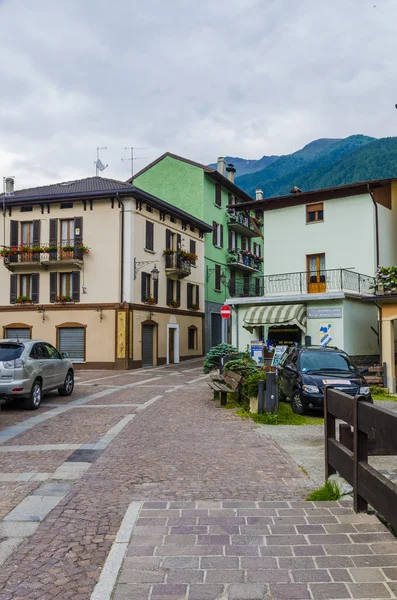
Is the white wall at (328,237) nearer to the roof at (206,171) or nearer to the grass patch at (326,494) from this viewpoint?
the roof at (206,171)

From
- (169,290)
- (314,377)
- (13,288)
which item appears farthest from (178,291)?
(314,377)

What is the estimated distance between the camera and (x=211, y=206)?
4234 cm

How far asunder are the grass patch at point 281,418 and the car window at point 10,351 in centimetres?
532

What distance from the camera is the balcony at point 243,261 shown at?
4538 cm

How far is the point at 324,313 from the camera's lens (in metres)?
23.7

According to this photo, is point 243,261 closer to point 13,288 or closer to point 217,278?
point 217,278

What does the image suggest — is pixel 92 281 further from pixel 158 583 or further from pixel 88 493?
pixel 158 583

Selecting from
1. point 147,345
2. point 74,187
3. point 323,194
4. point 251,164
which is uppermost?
point 251,164

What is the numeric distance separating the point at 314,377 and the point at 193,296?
2639 cm

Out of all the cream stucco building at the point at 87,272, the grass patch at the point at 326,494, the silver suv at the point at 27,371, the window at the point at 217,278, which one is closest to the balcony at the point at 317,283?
the cream stucco building at the point at 87,272

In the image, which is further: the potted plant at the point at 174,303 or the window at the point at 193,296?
the window at the point at 193,296

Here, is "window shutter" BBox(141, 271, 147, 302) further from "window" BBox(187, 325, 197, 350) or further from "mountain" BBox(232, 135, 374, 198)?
"mountain" BBox(232, 135, 374, 198)

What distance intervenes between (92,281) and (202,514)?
26.6m

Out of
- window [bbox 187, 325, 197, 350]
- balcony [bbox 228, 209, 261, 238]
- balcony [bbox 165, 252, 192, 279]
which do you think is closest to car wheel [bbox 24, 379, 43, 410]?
balcony [bbox 165, 252, 192, 279]
